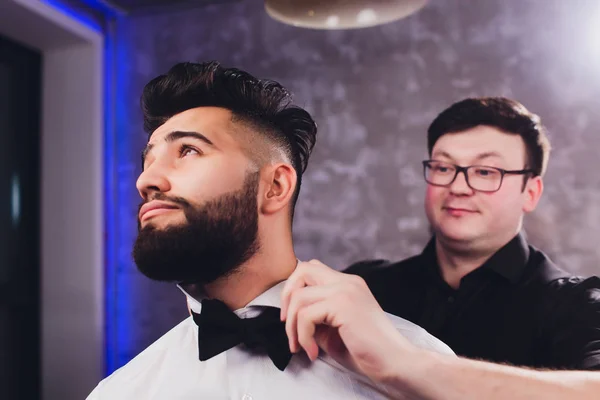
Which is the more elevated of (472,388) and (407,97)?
(407,97)

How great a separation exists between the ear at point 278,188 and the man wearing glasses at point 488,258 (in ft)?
2.92

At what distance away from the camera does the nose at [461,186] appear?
194 centimetres

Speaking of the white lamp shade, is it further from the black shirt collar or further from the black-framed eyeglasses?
the black shirt collar

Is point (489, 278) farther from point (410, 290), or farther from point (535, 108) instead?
point (535, 108)

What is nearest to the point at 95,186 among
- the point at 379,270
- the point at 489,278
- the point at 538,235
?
the point at 379,270

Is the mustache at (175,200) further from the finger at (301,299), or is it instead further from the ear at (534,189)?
the ear at (534,189)

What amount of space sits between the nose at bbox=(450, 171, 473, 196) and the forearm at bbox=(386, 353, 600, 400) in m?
0.95

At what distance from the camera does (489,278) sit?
192 cm

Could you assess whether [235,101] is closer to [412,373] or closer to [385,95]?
[412,373]

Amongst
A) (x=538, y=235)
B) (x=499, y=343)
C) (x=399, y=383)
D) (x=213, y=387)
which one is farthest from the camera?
(x=538, y=235)

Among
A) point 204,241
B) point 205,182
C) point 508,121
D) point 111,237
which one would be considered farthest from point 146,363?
point 508,121

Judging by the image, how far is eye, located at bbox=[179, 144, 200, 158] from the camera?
4.11ft

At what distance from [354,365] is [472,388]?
230 mm

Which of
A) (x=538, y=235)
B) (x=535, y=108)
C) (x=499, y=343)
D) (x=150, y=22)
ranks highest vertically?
(x=150, y=22)
